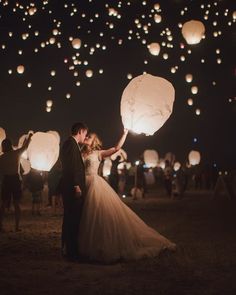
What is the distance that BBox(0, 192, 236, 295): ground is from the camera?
5.98 metres

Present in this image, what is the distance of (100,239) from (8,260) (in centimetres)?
134

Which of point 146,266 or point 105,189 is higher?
point 105,189

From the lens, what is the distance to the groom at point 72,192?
7.79 meters

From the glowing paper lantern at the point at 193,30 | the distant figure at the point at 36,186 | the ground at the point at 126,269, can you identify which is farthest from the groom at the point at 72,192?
the glowing paper lantern at the point at 193,30

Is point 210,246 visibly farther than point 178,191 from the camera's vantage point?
No

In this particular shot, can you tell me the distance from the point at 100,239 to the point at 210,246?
7.27 ft

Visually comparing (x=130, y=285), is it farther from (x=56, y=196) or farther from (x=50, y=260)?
(x=56, y=196)

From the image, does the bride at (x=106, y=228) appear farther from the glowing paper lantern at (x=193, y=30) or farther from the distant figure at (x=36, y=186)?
the glowing paper lantern at (x=193, y=30)

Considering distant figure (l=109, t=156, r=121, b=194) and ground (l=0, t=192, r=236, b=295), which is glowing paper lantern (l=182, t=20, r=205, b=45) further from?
ground (l=0, t=192, r=236, b=295)

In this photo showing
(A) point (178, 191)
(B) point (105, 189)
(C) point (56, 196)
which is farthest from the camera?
(A) point (178, 191)

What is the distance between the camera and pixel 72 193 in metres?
7.85

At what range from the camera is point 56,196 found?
610 inches

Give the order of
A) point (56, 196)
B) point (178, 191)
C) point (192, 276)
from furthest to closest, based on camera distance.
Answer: point (178, 191), point (56, 196), point (192, 276)

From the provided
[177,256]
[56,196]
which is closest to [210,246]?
[177,256]
